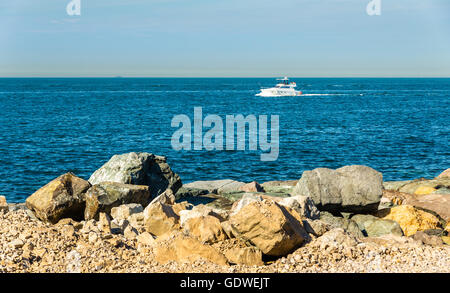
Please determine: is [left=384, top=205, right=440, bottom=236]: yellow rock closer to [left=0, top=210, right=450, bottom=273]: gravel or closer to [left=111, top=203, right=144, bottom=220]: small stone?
[left=0, top=210, right=450, bottom=273]: gravel

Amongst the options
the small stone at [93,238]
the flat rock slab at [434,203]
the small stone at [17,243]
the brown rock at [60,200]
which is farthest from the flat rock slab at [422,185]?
the small stone at [17,243]

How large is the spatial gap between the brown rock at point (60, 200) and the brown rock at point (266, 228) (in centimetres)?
545

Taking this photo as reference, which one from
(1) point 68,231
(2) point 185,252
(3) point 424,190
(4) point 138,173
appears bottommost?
(3) point 424,190

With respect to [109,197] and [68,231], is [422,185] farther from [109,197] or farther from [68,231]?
[68,231]

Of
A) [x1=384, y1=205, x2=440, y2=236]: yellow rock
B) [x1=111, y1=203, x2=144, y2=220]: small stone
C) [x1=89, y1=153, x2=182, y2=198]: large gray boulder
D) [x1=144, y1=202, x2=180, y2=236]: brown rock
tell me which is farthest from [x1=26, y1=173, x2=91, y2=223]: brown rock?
[x1=384, y1=205, x2=440, y2=236]: yellow rock

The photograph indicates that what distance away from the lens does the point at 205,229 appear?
9539 millimetres

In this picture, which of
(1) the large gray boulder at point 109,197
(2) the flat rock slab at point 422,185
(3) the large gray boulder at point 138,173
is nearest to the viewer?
(1) the large gray boulder at point 109,197

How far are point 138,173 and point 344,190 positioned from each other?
6587 mm

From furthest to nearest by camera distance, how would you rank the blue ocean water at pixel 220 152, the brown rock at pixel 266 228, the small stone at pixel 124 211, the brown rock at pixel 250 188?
the blue ocean water at pixel 220 152 < the brown rock at pixel 250 188 < the small stone at pixel 124 211 < the brown rock at pixel 266 228

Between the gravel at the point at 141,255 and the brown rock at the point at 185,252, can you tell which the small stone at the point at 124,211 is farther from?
the brown rock at the point at 185,252

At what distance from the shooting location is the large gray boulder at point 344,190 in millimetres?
15000

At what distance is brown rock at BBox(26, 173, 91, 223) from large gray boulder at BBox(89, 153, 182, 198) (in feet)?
6.71

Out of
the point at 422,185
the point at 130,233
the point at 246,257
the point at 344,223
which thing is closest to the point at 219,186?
the point at 344,223
